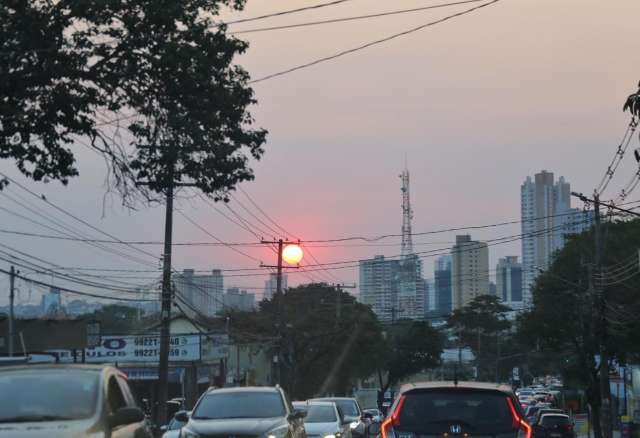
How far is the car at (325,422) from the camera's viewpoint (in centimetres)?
2517

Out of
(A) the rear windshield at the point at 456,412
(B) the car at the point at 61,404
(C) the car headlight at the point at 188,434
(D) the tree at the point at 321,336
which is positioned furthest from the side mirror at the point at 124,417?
(D) the tree at the point at 321,336

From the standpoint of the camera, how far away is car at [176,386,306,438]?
15.8m

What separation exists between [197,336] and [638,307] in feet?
74.6

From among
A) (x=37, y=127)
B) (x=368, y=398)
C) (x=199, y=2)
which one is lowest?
(x=368, y=398)

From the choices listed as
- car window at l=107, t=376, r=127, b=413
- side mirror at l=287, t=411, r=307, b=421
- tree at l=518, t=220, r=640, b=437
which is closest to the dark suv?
car window at l=107, t=376, r=127, b=413

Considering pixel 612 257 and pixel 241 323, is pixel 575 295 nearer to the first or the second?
pixel 612 257

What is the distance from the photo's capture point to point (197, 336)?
60688 mm

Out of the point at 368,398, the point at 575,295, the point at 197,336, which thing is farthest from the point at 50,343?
the point at 368,398

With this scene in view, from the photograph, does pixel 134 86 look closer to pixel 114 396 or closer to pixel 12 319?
pixel 114 396

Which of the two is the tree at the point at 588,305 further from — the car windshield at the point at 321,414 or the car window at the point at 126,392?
the car window at the point at 126,392

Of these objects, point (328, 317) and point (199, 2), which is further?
point (328, 317)

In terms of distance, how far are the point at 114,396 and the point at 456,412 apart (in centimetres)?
339

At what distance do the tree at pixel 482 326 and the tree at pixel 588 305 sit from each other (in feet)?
171

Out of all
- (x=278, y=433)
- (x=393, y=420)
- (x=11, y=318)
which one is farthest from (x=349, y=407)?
(x=393, y=420)
